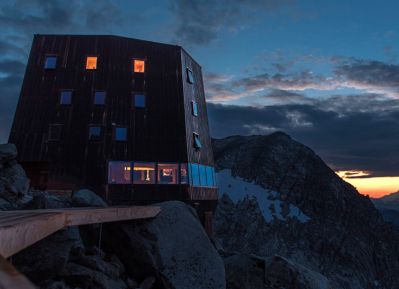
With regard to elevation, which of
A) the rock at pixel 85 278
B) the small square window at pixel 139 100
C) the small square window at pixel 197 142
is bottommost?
the rock at pixel 85 278

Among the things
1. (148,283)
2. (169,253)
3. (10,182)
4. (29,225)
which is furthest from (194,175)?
(29,225)

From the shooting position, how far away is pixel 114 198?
103 ft

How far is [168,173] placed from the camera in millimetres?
32719

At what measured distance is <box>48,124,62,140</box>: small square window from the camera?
32.5m

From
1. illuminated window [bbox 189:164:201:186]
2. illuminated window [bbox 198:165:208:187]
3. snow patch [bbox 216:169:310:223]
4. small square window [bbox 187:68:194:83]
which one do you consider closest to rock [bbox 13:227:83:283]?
illuminated window [bbox 189:164:201:186]

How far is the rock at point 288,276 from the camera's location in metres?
17.3

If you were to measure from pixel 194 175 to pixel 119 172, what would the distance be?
6411 millimetres

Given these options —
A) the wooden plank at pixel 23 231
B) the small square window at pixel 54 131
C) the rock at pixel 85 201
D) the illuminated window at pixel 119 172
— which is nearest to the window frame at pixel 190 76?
the illuminated window at pixel 119 172

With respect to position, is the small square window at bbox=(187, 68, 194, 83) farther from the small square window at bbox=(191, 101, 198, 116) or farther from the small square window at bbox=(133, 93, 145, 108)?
the small square window at bbox=(133, 93, 145, 108)

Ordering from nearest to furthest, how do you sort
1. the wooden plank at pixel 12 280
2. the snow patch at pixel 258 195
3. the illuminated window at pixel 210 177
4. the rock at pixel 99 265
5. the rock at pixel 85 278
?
1. the wooden plank at pixel 12 280
2. the rock at pixel 85 278
3. the rock at pixel 99 265
4. the illuminated window at pixel 210 177
5. the snow patch at pixel 258 195

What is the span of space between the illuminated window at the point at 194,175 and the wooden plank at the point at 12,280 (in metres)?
30.3

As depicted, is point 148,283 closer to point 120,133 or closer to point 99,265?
point 99,265

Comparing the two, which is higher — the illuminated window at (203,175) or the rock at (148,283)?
the illuminated window at (203,175)

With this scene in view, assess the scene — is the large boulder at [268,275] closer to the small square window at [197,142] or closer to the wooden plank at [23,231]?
the wooden plank at [23,231]
